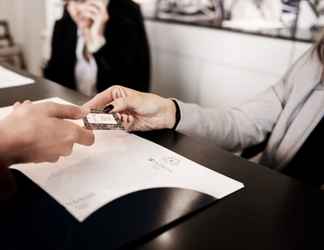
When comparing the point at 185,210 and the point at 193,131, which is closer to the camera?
the point at 185,210

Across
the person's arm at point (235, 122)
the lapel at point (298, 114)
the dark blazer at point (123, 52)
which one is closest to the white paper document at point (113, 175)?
the person's arm at point (235, 122)

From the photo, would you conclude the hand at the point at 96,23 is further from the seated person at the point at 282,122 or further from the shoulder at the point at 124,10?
the seated person at the point at 282,122

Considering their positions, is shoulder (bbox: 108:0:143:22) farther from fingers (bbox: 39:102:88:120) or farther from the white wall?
fingers (bbox: 39:102:88:120)

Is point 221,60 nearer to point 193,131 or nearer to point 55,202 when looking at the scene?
point 193,131

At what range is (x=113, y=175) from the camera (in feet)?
1.79

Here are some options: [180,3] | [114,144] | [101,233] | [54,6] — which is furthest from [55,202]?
[54,6]

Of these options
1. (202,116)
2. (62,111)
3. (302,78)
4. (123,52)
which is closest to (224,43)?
(123,52)

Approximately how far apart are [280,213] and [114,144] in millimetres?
297

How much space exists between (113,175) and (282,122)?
0.51 metres

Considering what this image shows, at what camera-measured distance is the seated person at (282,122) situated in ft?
2.66

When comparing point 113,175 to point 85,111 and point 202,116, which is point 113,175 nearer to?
point 85,111

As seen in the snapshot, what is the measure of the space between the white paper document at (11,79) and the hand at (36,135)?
0.48 meters

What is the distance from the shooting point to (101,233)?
43cm

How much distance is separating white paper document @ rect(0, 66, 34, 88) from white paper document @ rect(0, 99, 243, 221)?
0.43 metres
